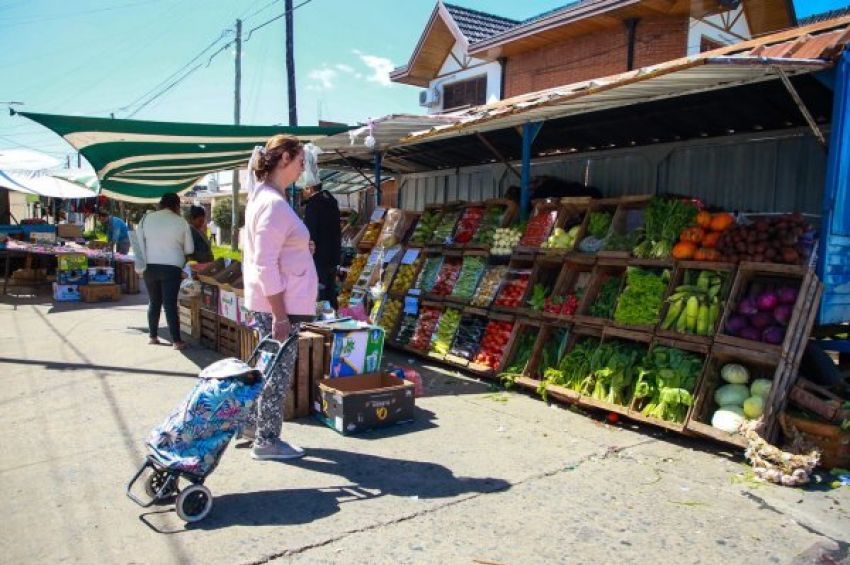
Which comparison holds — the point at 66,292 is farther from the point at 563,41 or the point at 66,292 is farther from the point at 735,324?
the point at 563,41

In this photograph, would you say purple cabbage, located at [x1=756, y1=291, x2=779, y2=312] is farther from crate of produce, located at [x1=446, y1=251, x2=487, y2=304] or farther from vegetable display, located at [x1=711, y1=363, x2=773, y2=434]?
crate of produce, located at [x1=446, y1=251, x2=487, y2=304]

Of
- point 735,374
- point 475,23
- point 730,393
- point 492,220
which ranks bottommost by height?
point 730,393

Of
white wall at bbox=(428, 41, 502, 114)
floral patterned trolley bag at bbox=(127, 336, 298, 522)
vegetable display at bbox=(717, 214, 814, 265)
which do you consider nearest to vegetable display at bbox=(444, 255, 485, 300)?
vegetable display at bbox=(717, 214, 814, 265)

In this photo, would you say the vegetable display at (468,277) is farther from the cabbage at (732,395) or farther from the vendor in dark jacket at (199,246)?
the vendor in dark jacket at (199,246)

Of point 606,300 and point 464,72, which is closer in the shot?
point 606,300

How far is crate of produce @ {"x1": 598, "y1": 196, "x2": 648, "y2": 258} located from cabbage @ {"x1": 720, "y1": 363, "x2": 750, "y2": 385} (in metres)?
1.48

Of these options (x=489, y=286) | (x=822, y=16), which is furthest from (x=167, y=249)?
(x=822, y=16)

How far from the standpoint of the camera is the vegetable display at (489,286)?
23.4ft

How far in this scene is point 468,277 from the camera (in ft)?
25.1

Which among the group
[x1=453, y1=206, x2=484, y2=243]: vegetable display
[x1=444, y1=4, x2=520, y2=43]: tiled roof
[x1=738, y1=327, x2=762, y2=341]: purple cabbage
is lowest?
[x1=738, y1=327, x2=762, y2=341]: purple cabbage

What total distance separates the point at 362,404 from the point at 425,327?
303cm

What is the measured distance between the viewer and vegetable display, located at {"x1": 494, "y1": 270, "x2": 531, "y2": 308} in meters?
6.85

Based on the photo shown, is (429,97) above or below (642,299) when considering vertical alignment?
above

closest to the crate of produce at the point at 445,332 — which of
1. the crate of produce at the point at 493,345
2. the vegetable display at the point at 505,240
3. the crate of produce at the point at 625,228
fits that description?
the crate of produce at the point at 493,345
